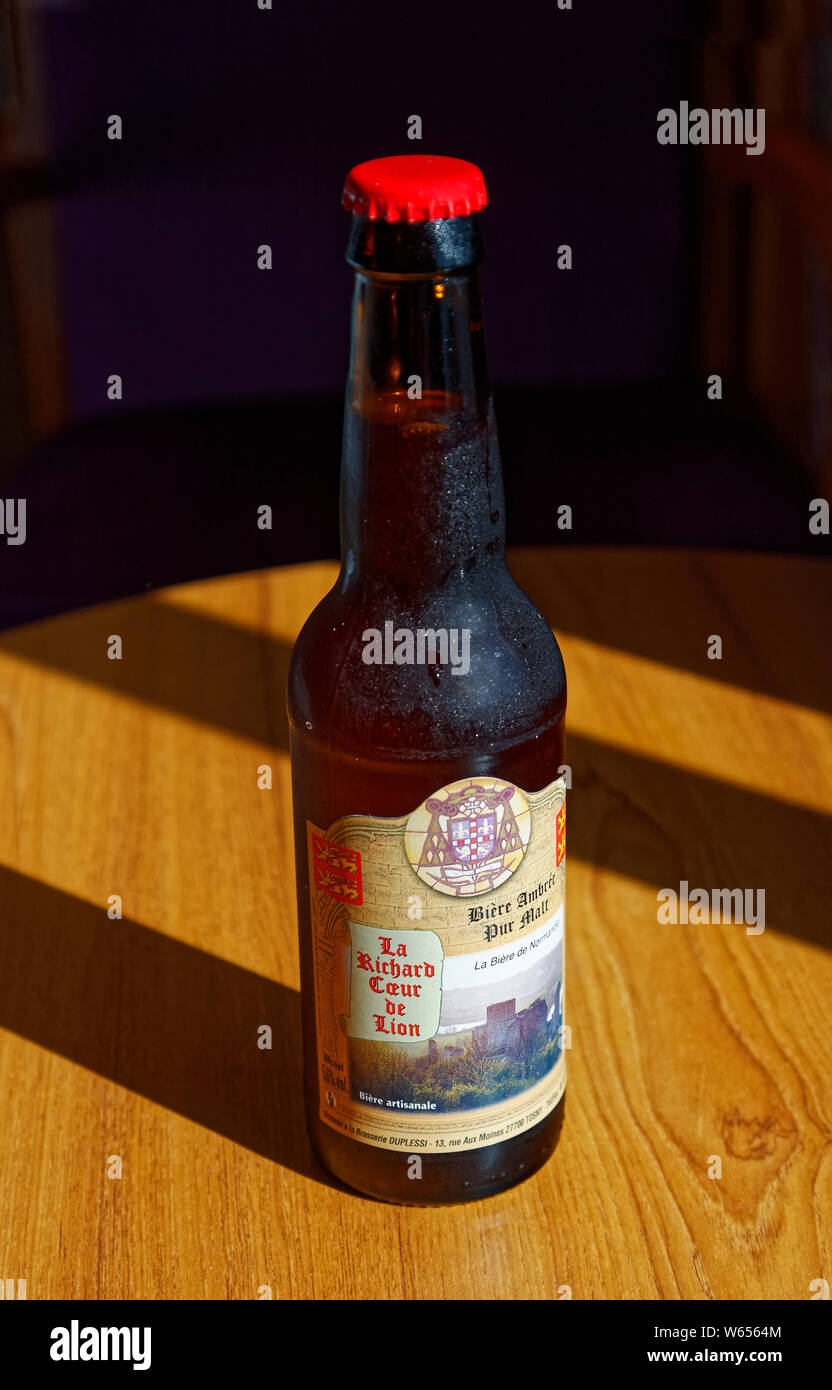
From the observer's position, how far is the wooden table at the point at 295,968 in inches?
28.5

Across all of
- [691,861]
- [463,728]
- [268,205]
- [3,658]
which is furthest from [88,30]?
[463,728]

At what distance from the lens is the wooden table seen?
72cm

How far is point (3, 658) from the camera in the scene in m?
1.25

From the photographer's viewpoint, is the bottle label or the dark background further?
the dark background

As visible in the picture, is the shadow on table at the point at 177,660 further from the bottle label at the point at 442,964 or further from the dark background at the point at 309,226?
the dark background at the point at 309,226

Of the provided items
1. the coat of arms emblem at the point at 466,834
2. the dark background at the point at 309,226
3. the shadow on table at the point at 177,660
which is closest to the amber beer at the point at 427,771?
the coat of arms emblem at the point at 466,834

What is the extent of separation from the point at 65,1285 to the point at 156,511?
1.30m

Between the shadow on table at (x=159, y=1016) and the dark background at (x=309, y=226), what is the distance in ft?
3.65

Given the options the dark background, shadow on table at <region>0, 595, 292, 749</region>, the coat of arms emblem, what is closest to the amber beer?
the coat of arms emblem

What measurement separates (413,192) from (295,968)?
1.63ft

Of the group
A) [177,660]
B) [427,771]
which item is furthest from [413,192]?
[177,660]

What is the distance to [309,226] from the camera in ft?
6.89

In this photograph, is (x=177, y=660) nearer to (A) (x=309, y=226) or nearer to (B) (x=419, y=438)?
(B) (x=419, y=438)

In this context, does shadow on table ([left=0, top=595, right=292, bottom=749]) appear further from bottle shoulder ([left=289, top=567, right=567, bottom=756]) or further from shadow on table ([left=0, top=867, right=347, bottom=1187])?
bottle shoulder ([left=289, top=567, right=567, bottom=756])
